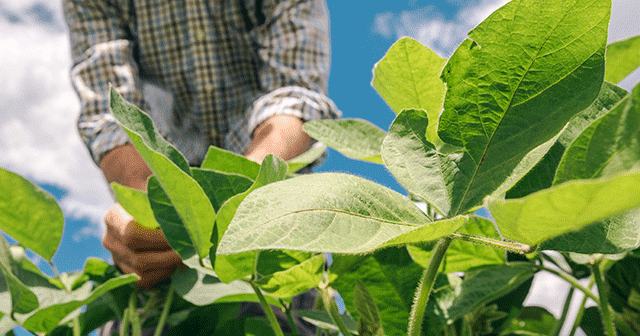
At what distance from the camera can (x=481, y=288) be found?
0.29 meters

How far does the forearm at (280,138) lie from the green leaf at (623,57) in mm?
769

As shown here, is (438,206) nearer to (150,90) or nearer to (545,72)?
(545,72)

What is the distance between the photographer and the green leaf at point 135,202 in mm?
315

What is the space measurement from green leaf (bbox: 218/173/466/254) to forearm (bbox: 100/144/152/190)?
0.83 meters

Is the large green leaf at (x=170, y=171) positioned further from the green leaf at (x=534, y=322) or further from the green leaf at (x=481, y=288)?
the green leaf at (x=534, y=322)

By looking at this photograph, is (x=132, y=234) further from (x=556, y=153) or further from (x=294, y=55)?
(x=294, y=55)

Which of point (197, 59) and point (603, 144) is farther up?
point (603, 144)

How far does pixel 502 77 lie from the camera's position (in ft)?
0.54

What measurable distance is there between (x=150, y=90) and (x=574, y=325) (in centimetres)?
149

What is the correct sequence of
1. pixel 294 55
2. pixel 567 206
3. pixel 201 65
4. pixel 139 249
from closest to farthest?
1. pixel 567 206
2. pixel 139 249
3. pixel 294 55
4. pixel 201 65

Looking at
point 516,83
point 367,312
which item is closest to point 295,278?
point 367,312

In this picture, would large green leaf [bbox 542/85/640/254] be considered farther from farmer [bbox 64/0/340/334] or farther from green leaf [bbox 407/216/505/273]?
farmer [bbox 64/0/340/334]

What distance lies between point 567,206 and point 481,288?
193 mm

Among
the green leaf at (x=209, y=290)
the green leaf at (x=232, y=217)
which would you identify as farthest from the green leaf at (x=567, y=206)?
the green leaf at (x=209, y=290)
